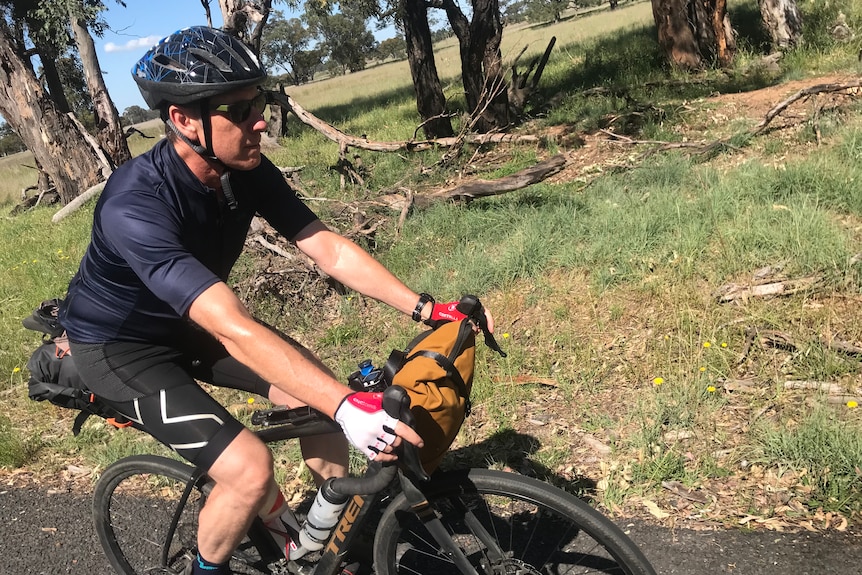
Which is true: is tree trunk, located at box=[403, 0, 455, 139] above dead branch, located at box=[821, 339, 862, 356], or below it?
above

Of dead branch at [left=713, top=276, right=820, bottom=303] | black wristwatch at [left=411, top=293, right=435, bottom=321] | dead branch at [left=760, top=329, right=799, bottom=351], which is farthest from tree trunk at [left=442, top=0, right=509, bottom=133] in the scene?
black wristwatch at [left=411, top=293, right=435, bottom=321]

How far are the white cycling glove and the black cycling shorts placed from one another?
65cm

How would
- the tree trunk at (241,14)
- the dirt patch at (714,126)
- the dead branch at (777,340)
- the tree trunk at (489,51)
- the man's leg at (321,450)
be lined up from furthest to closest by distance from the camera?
the tree trunk at (489,51) → the tree trunk at (241,14) → the dirt patch at (714,126) → the dead branch at (777,340) → the man's leg at (321,450)

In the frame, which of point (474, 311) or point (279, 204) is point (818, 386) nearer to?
point (474, 311)

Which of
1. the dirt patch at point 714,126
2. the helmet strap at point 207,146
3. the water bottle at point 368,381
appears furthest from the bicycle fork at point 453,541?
the dirt patch at point 714,126

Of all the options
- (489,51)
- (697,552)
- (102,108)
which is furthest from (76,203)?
(697,552)

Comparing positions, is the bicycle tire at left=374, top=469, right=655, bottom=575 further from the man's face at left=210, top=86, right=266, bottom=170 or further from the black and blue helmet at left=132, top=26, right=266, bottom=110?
the black and blue helmet at left=132, top=26, right=266, bottom=110

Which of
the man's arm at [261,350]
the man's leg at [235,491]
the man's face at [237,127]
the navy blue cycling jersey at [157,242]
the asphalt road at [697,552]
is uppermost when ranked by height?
the man's face at [237,127]

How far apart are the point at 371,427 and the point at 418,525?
789 millimetres

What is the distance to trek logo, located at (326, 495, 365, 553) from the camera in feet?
7.86

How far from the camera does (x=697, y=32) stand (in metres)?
11.4

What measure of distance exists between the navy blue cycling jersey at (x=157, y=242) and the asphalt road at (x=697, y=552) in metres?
1.76

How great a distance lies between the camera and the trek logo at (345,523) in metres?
2.39

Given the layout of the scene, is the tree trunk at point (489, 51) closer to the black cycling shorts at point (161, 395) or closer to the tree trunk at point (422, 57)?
the tree trunk at point (422, 57)
